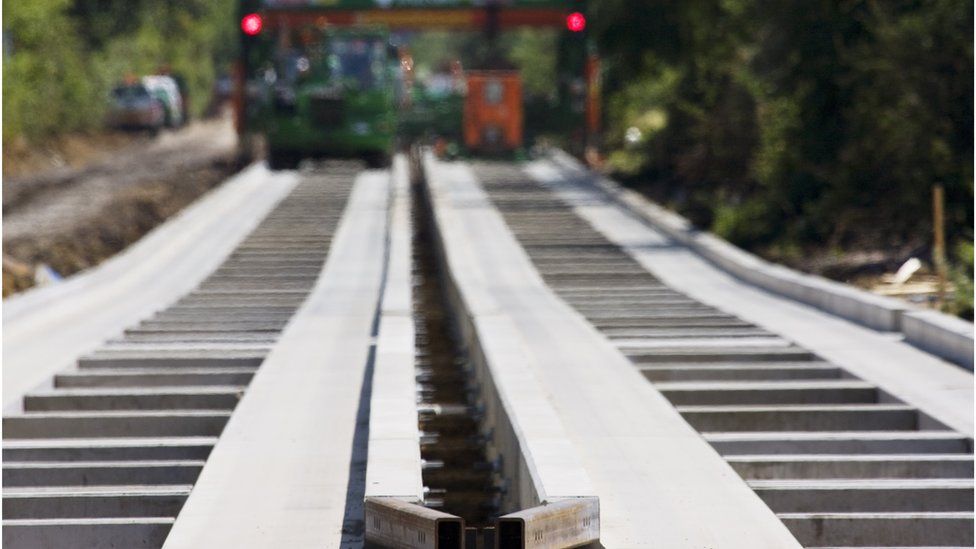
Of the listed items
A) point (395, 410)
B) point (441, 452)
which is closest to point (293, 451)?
point (395, 410)

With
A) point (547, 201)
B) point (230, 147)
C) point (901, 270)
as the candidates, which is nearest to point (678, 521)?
point (901, 270)

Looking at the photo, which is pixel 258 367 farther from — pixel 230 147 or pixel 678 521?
pixel 230 147

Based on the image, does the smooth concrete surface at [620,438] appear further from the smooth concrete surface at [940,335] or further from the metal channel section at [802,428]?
the smooth concrete surface at [940,335]

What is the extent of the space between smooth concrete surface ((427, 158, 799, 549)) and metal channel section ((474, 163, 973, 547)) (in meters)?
0.26

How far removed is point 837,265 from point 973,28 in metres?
3.24

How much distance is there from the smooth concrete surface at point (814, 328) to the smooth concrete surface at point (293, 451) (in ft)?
11.8

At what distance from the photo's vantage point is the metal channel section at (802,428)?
26.8ft

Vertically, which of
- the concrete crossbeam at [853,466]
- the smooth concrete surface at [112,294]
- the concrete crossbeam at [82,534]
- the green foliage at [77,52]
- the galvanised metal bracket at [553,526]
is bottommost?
the smooth concrete surface at [112,294]

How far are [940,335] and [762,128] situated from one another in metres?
16.9

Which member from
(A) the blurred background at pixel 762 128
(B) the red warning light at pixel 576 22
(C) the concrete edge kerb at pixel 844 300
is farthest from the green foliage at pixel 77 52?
(C) the concrete edge kerb at pixel 844 300

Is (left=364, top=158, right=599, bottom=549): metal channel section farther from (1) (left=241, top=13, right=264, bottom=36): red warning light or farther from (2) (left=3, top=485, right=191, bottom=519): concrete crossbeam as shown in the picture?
(1) (left=241, top=13, right=264, bottom=36): red warning light

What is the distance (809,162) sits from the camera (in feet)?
86.3

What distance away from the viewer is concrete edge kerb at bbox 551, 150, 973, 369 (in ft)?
44.6

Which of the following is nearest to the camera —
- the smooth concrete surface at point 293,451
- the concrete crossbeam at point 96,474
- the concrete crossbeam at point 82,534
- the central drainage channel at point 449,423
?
the smooth concrete surface at point 293,451
